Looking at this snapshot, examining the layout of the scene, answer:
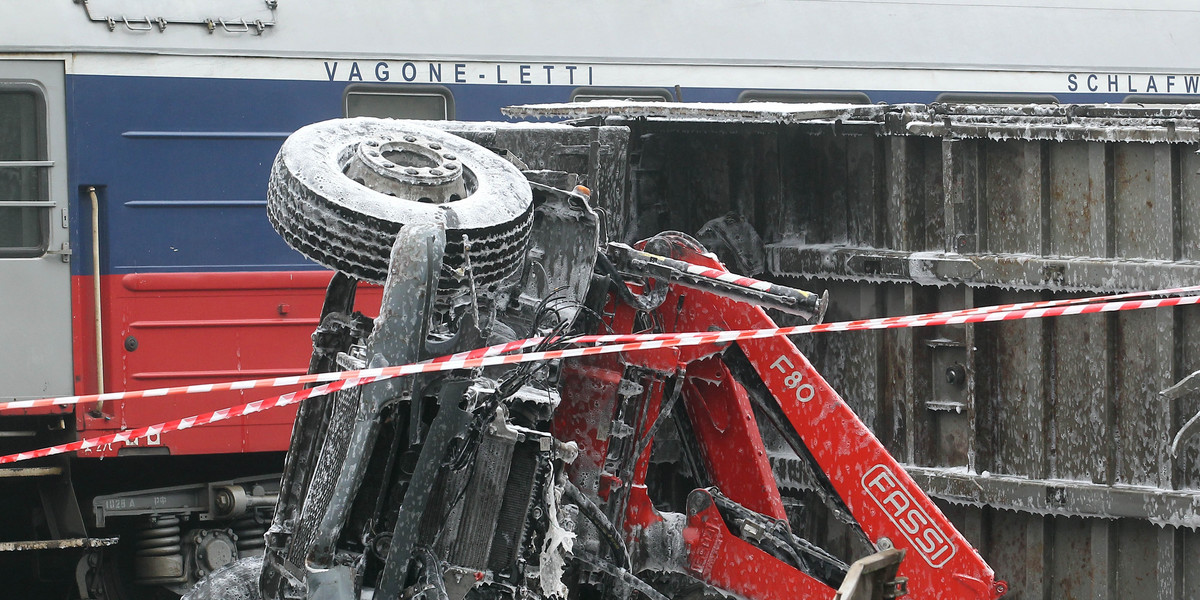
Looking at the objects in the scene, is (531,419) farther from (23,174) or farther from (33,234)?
(23,174)

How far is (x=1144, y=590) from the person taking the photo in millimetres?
5117

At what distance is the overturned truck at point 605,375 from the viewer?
3613 mm

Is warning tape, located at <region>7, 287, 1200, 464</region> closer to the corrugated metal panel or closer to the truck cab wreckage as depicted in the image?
the truck cab wreckage

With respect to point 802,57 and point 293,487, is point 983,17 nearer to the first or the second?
point 802,57

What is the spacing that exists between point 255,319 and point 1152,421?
459 cm

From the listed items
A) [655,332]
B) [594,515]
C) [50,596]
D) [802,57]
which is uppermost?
[802,57]

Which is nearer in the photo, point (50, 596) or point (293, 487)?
point (293, 487)

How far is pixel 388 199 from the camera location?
12.2ft

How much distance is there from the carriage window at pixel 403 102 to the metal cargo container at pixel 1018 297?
5.40ft

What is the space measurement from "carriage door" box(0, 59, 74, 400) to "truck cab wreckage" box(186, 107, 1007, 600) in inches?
112

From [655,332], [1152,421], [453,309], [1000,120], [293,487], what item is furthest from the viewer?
[1000,120]

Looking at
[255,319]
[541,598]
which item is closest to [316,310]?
[255,319]

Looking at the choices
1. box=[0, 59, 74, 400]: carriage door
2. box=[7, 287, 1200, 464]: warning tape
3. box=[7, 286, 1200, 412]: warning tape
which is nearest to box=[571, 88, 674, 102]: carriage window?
box=[0, 59, 74, 400]: carriage door

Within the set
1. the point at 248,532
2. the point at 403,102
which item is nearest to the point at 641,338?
the point at 403,102
